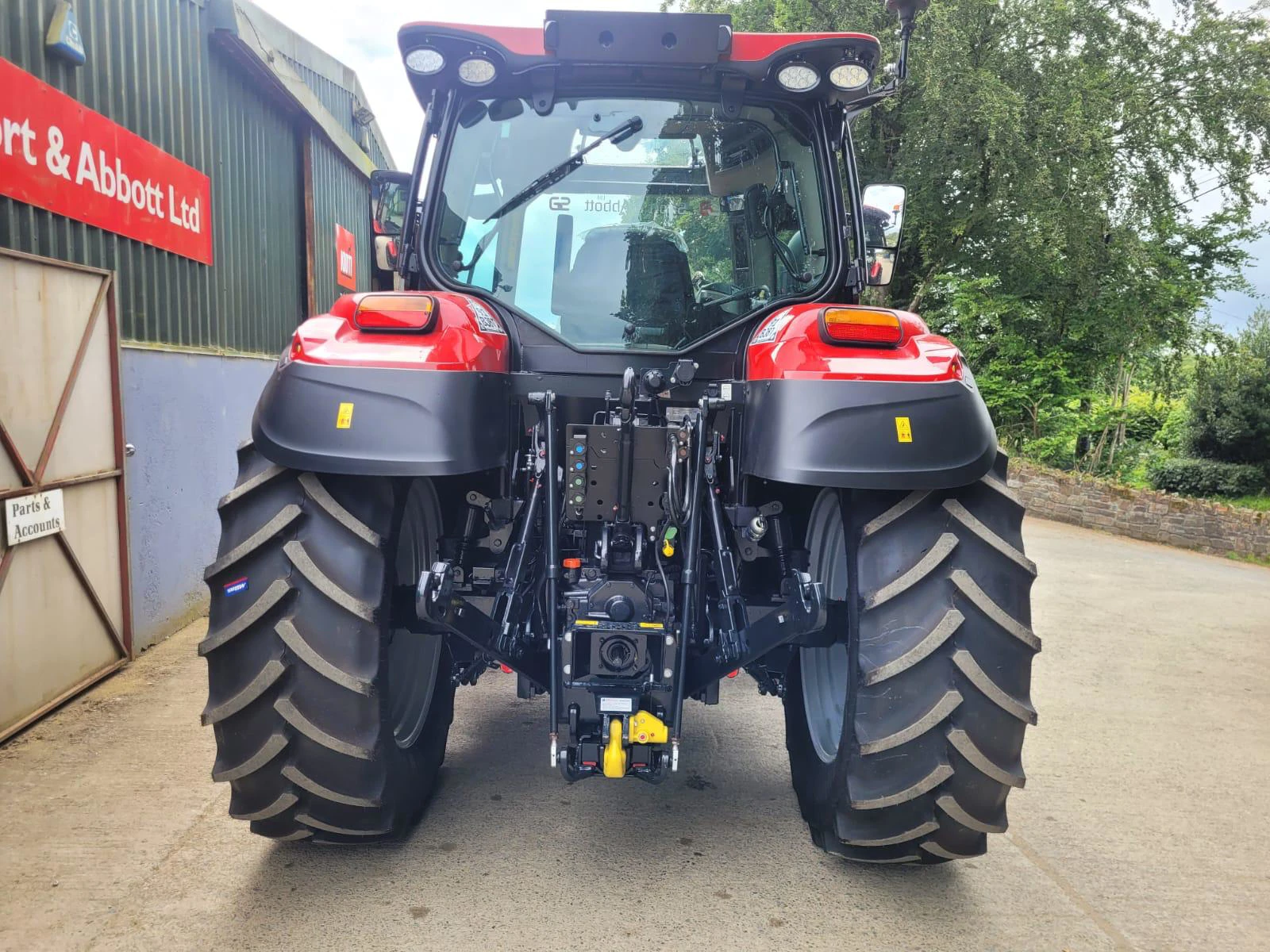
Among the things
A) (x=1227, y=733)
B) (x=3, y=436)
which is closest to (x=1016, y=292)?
(x=1227, y=733)

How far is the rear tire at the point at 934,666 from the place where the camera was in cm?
245

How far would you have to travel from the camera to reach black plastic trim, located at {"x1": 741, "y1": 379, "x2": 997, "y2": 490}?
2.32 meters

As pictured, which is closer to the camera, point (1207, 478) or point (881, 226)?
point (881, 226)

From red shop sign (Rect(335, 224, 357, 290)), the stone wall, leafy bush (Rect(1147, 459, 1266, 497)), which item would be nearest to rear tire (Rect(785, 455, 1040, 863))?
red shop sign (Rect(335, 224, 357, 290))

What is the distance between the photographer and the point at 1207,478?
47.2 ft

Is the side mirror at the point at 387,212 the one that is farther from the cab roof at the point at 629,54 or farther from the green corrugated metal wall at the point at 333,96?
the green corrugated metal wall at the point at 333,96

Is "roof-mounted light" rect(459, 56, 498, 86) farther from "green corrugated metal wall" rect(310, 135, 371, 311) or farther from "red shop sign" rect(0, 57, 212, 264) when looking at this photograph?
"green corrugated metal wall" rect(310, 135, 371, 311)

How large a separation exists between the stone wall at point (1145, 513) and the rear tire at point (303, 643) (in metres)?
11.0

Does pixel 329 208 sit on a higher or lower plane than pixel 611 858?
higher

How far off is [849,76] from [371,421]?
1.96 m

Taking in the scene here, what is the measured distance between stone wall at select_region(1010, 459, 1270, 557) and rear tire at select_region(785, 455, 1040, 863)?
9.93 metres

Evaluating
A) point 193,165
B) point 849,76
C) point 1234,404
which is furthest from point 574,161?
point 1234,404

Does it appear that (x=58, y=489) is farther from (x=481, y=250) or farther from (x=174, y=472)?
(x=481, y=250)

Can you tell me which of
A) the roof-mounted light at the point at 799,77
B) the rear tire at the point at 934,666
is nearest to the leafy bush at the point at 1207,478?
the roof-mounted light at the point at 799,77
